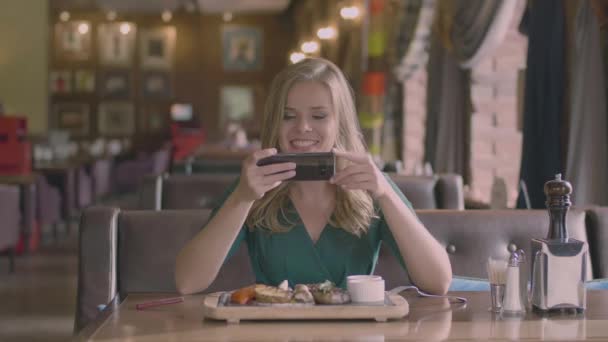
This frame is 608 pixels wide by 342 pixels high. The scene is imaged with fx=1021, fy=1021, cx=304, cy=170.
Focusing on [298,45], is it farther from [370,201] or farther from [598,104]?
[370,201]

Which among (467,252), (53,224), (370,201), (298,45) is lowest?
(53,224)

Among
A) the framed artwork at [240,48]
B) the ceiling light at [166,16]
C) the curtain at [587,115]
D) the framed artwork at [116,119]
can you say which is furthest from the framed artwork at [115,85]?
the curtain at [587,115]

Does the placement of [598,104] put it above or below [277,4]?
below

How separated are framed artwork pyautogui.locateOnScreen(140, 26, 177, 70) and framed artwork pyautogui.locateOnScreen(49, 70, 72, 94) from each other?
61.7 inches

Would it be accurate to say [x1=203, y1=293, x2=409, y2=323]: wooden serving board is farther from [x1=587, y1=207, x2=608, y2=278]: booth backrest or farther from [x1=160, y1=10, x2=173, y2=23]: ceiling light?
[x1=160, y1=10, x2=173, y2=23]: ceiling light

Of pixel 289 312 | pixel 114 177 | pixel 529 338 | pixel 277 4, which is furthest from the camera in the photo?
pixel 277 4

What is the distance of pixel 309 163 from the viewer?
219cm

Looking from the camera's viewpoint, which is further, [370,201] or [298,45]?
[298,45]

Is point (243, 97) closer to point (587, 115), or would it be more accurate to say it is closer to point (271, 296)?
point (587, 115)

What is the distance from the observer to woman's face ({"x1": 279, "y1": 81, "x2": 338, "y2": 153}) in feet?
7.98

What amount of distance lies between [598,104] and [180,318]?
3.00 meters

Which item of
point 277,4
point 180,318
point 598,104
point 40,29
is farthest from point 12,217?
point 277,4

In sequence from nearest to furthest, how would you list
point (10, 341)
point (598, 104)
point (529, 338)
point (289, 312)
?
point (529, 338)
point (289, 312)
point (598, 104)
point (10, 341)

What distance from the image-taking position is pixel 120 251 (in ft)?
9.98
